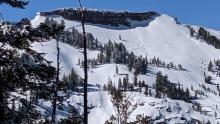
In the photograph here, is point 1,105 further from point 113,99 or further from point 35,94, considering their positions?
point 113,99

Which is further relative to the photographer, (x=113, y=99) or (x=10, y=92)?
(x=113, y=99)

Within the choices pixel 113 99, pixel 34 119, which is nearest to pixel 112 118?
pixel 113 99

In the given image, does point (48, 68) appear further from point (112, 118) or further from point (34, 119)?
point (112, 118)

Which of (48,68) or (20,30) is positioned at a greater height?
(20,30)

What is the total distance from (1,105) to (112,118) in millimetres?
20068

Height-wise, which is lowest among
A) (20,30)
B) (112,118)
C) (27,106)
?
(112,118)

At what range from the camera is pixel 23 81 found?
19281mm

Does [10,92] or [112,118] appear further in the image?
[112,118]

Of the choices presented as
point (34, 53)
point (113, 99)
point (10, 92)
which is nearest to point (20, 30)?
point (34, 53)

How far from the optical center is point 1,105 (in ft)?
62.5

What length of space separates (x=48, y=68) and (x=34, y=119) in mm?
1744

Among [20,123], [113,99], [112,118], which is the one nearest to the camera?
[20,123]

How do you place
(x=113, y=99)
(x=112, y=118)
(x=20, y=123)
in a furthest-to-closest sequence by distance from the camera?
1. (x=112, y=118)
2. (x=113, y=99)
3. (x=20, y=123)

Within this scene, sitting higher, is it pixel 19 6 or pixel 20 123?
pixel 19 6
